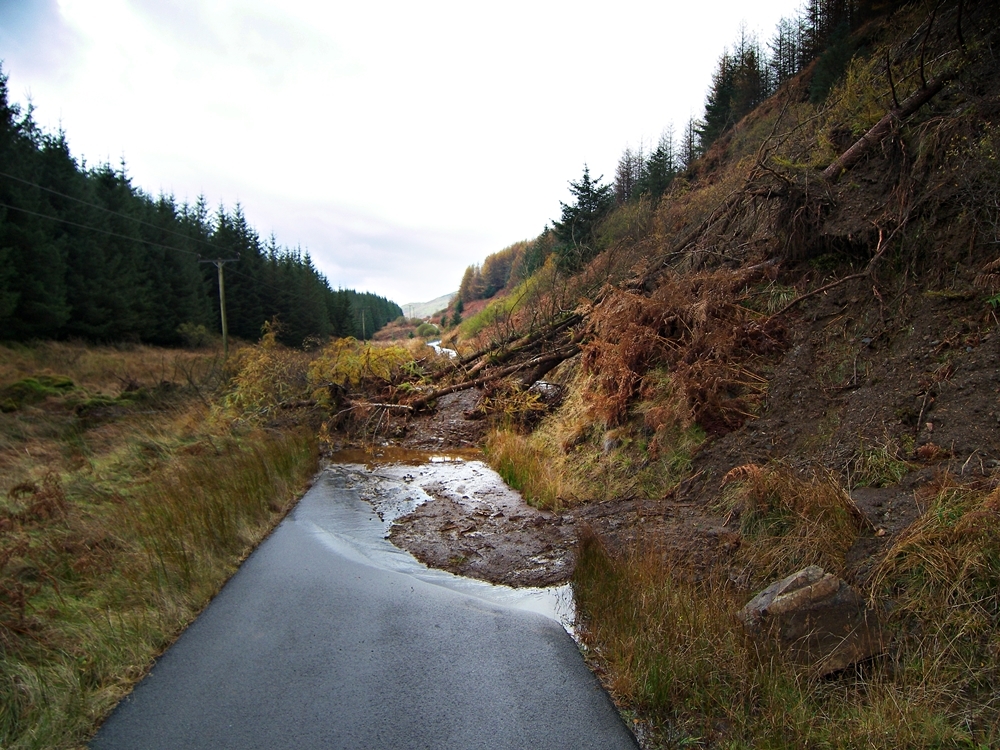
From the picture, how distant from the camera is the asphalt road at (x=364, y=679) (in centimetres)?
321

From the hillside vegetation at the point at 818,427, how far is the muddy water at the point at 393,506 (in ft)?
1.96

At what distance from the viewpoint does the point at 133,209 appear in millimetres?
42250

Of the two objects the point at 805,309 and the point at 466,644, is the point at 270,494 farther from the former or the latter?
the point at 805,309

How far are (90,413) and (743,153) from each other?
22243mm

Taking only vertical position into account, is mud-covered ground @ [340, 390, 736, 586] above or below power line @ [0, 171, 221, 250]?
below

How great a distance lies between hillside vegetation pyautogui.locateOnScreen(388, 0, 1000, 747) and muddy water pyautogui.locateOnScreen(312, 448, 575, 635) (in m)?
0.60

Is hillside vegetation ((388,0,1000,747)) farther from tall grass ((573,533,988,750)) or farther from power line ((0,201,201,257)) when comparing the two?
power line ((0,201,201,257))

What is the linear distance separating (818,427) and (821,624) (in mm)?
3185

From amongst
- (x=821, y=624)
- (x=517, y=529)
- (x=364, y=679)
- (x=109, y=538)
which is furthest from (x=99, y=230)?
(x=821, y=624)

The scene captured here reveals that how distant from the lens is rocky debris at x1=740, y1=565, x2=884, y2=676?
10.5 feet

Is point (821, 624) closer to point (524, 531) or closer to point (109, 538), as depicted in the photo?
point (524, 531)

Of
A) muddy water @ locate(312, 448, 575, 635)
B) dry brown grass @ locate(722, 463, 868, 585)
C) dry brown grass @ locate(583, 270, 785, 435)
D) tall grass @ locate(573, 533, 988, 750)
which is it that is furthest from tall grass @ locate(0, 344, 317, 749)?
dry brown grass @ locate(583, 270, 785, 435)

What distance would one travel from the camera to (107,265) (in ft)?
113

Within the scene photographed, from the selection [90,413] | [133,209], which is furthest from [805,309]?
[133,209]
